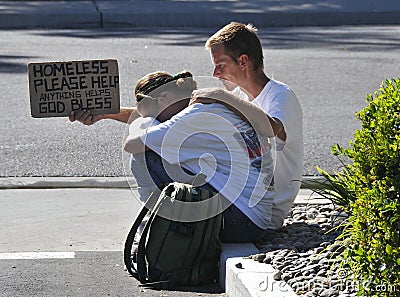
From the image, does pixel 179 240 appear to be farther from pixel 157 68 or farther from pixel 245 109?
pixel 157 68

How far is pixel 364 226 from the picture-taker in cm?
359

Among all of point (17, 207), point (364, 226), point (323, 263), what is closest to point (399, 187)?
point (364, 226)

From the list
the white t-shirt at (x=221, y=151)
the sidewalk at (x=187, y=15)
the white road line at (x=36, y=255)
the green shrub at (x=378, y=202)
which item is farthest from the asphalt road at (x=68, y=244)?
the sidewalk at (x=187, y=15)

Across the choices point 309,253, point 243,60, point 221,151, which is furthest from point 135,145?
point 309,253

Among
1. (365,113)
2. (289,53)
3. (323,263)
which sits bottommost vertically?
(289,53)

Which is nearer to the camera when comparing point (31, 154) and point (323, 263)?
point (323, 263)

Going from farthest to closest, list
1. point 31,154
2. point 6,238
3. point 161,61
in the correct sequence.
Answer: point 161,61
point 31,154
point 6,238

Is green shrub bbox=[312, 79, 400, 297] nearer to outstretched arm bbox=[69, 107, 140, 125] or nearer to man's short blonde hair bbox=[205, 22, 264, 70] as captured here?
man's short blonde hair bbox=[205, 22, 264, 70]

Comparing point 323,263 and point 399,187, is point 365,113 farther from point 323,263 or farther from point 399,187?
point 323,263

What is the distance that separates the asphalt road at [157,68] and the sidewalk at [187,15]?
1.93 feet

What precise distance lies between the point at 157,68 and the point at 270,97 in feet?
19.7

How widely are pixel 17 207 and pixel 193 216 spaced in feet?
Result: 5.66

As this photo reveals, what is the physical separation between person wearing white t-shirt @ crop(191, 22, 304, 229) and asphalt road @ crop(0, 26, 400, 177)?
67.2 inches

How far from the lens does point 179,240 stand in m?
4.72
